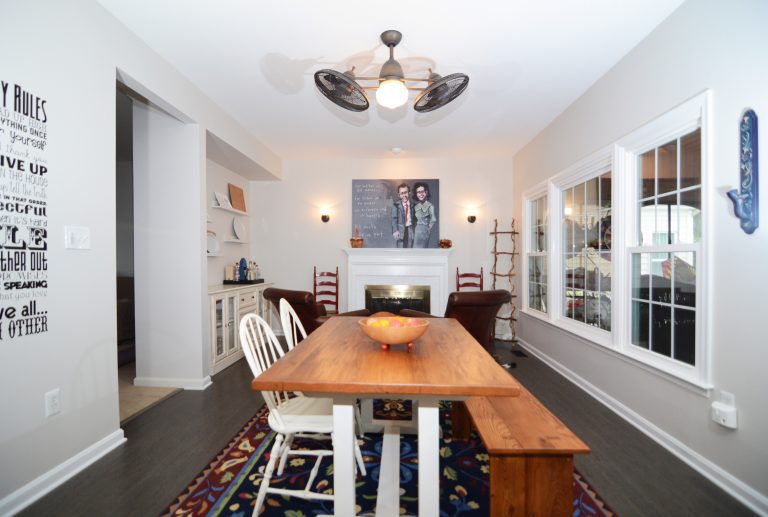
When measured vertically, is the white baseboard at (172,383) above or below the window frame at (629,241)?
below

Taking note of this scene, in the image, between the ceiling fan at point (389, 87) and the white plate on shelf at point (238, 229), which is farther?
the white plate on shelf at point (238, 229)

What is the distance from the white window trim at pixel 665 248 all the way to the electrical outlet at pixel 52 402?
3.49 m

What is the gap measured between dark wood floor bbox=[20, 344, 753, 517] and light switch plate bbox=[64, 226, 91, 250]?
4.12 ft

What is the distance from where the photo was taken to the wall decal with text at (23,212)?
1551 mm

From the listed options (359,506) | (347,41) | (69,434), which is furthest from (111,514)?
(347,41)

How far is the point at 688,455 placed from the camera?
193 centimetres

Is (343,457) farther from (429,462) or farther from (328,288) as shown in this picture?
(328,288)

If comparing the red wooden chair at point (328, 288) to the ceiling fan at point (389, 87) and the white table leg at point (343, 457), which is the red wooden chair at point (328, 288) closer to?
the ceiling fan at point (389, 87)

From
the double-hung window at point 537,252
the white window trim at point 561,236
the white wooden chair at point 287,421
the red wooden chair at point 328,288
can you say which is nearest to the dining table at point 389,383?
the white wooden chair at point 287,421

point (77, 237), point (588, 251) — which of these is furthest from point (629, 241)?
point (77, 237)

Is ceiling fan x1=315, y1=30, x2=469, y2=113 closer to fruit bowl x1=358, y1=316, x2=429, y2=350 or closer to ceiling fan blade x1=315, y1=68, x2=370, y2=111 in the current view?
ceiling fan blade x1=315, y1=68, x2=370, y2=111

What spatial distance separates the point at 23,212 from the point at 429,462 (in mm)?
2203

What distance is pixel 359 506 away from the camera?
157 cm

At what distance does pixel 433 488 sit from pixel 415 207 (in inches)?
161
